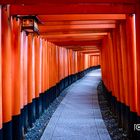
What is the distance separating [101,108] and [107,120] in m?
3.02

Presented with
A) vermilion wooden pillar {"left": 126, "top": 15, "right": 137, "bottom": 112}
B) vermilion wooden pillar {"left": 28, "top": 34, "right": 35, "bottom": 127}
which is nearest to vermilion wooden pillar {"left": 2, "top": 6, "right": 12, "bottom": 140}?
vermilion wooden pillar {"left": 126, "top": 15, "right": 137, "bottom": 112}

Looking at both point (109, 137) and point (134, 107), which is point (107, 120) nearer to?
point (109, 137)

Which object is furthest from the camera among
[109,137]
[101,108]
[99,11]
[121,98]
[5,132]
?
[101,108]

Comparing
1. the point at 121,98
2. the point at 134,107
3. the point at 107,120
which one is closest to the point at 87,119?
the point at 107,120

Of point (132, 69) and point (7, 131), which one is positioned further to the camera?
point (132, 69)

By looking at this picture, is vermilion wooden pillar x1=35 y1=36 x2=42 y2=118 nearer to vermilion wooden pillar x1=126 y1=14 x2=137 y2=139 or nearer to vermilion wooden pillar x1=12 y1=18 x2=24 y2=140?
vermilion wooden pillar x1=12 y1=18 x2=24 y2=140

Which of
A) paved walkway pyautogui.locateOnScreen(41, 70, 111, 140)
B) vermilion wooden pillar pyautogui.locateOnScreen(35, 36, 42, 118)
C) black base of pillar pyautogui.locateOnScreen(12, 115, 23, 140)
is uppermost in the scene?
vermilion wooden pillar pyautogui.locateOnScreen(35, 36, 42, 118)

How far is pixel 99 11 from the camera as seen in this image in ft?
24.1

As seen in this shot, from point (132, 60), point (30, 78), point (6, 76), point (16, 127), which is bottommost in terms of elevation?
point (16, 127)

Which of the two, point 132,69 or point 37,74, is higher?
point 132,69

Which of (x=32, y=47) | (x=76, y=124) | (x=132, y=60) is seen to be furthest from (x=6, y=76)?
(x=76, y=124)

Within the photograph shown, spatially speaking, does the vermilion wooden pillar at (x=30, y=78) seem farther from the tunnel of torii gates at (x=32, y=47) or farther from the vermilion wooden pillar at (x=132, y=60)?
the vermilion wooden pillar at (x=132, y=60)

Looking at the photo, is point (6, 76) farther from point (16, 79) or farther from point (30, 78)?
point (30, 78)

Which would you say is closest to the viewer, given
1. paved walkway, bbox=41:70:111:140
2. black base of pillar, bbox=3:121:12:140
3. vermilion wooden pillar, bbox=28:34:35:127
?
black base of pillar, bbox=3:121:12:140
